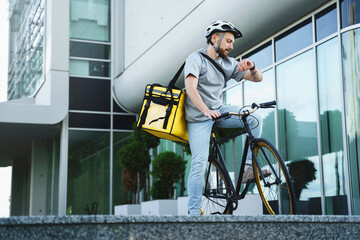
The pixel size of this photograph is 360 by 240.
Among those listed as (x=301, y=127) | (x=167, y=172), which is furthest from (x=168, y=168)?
(x=301, y=127)

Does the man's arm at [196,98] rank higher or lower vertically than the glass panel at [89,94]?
lower

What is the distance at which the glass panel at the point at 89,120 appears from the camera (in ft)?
57.1

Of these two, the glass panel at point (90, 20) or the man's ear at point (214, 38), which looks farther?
the glass panel at point (90, 20)

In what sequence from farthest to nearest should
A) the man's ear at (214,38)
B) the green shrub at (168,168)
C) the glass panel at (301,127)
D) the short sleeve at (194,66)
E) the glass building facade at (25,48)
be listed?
the glass building facade at (25,48) → the green shrub at (168,168) → the glass panel at (301,127) → the man's ear at (214,38) → the short sleeve at (194,66)

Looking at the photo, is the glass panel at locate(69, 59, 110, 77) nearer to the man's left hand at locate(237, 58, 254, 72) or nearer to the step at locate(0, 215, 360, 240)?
the man's left hand at locate(237, 58, 254, 72)

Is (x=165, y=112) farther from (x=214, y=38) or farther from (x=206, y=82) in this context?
(x=214, y=38)

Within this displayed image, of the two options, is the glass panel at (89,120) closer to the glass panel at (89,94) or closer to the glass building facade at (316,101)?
the glass panel at (89,94)

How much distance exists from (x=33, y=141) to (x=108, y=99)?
450 cm

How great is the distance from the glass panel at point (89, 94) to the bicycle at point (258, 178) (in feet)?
41.5

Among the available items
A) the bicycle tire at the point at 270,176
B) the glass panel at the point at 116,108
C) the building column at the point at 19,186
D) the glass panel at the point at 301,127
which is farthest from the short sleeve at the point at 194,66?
the building column at the point at 19,186

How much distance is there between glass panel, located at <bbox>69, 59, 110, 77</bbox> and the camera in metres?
17.6

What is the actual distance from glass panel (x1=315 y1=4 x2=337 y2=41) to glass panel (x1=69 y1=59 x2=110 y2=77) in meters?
9.88

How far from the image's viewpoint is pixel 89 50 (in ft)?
59.1

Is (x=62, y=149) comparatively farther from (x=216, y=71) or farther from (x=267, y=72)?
(x=216, y=71)
